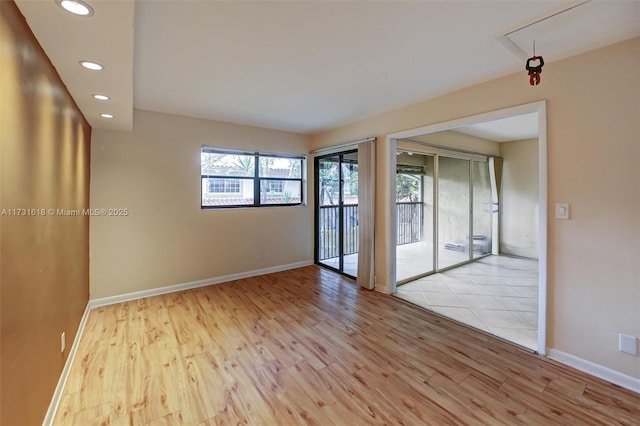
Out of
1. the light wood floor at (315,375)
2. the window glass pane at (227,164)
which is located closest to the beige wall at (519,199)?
the light wood floor at (315,375)

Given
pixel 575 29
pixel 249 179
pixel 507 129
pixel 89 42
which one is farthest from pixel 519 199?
pixel 89 42

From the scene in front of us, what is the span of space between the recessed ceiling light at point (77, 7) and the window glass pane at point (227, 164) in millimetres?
2934

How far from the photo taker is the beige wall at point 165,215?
11.3ft

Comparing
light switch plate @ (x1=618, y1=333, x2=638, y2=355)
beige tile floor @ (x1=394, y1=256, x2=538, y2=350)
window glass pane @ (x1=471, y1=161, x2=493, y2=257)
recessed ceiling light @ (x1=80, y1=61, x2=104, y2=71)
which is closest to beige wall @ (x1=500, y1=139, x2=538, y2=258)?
window glass pane @ (x1=471, y1=161, x2=493, y2=257)

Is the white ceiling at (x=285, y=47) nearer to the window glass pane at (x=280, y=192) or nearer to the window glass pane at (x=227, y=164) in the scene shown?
the window glass pane at (x=227, y=164)

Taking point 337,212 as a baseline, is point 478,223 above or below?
below

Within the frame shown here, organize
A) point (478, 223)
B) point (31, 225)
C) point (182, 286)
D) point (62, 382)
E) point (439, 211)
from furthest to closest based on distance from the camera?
point (478, 223) < point (439, 211) < point (182, 286) < point (62, 382) < point (31, 225)

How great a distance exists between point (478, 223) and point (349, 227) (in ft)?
9.43

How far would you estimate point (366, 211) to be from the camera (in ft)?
13.1

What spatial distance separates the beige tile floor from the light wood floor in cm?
30

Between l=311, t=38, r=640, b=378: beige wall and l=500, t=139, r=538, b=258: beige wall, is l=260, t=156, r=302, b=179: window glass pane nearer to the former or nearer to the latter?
l=311, t=38, r=640, b=378: beige wall

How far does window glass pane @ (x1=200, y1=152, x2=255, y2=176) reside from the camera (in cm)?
421

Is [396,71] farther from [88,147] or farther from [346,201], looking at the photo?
[88,147]

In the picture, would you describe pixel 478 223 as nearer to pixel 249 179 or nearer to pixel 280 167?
pixel 280 167
